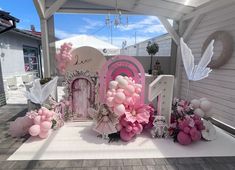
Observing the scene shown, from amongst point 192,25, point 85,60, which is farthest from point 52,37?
point 192,25

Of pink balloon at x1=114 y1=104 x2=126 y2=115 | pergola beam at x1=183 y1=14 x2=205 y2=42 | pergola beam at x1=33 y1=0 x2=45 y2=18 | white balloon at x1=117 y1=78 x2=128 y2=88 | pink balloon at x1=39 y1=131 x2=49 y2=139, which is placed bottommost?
pink balloon at x1=39 y1=131 x2=49 y2=139

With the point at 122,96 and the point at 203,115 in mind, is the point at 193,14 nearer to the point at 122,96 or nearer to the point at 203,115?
the point at 203,115

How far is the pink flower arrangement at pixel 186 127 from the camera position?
2.02 metres

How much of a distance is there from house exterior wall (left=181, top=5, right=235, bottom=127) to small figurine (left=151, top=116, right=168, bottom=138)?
5.31ft

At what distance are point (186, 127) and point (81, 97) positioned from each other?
1699 mm

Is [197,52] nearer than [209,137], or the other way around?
[209,137]

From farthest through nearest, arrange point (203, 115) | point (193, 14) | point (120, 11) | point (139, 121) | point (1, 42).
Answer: point (1, 42), point (120, 11), point (193, 14), point (203, 115), point (139, 121)

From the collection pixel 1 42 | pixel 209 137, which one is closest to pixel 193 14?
pixel 209 137

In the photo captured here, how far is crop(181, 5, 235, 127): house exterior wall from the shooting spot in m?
3.00

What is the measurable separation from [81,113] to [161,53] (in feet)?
14.1

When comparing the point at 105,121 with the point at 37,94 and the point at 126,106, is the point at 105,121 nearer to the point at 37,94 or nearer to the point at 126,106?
the point at 126,106

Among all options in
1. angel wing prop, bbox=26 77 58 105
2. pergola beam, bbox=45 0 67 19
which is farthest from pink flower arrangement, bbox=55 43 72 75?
pergola beam, bbox=45 0 67 19

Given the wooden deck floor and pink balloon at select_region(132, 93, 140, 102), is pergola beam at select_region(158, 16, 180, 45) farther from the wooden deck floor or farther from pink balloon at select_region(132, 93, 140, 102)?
the wooden deck floor

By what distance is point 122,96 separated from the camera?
2.01 m
